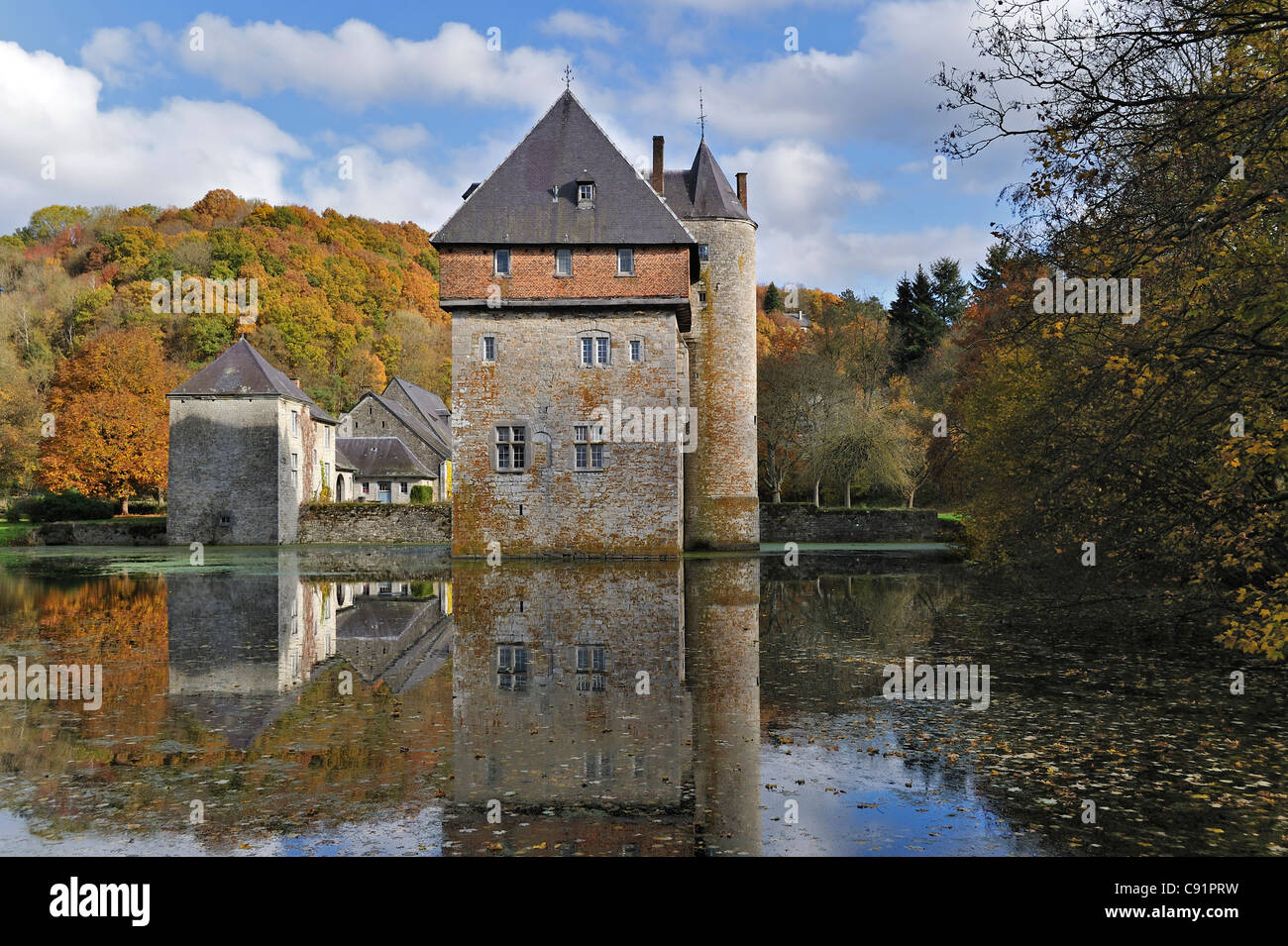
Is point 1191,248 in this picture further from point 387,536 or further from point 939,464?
point 939,464

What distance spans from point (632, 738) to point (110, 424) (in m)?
49.4

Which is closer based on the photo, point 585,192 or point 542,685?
point 542,685

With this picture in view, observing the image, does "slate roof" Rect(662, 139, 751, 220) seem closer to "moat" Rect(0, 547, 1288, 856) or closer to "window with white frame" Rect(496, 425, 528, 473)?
"window with white frame" Rect(496, 425, 528, 473)

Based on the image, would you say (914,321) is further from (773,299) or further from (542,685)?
(542,685)

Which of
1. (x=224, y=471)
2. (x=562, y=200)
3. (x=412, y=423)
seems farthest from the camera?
(x=412, y=423)

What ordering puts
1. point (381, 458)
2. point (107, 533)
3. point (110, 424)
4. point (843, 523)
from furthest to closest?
point (381, 458), point (110, 424), point (843, 523), point (107, 533)

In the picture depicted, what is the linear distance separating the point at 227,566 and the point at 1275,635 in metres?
28.7

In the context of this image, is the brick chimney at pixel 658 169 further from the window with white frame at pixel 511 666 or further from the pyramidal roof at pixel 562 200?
the window with white frame at pixel 511 666

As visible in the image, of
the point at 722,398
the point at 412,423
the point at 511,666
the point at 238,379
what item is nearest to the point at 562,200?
the point at 722,398

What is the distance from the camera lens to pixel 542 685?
11180 millimetres

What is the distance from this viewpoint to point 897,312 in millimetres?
69125

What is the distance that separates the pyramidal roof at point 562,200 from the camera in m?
31.6

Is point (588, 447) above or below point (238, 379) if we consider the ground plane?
below
